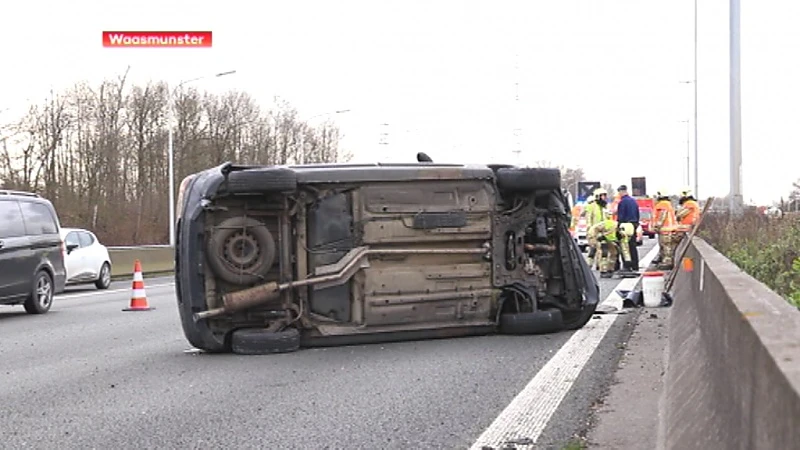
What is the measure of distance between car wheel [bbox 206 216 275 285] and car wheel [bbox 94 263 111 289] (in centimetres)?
1394

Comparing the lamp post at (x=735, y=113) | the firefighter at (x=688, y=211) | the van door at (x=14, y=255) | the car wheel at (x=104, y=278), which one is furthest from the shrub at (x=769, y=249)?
the car wheel at (x=104, y=278)

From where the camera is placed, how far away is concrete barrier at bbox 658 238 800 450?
265cm

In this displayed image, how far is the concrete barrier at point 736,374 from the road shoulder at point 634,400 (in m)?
0.14

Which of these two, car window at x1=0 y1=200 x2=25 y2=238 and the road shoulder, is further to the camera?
car window at x1=0 y1=200 x2=25 y2=238

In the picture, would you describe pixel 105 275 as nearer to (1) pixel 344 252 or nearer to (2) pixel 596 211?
(2) pixel 596 211

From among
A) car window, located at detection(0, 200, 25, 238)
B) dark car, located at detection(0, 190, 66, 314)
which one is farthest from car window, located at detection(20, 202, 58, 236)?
car window, located at detection(0, 200, 25, 238)

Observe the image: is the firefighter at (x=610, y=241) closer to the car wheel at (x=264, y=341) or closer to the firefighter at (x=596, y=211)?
the firefighter at (x=596, y=211)

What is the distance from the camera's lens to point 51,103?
146 ft

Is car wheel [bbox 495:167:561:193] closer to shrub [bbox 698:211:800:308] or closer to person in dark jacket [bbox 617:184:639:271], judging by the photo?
shrub [bbox 698:211:800:308]

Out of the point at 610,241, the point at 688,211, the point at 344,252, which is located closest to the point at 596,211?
the point at 610,241

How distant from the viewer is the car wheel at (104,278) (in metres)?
22.3

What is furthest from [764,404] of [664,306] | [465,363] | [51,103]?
[51,103]

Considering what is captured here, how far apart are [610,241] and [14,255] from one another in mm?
10850

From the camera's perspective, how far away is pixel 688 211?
62.1ft
